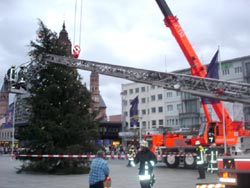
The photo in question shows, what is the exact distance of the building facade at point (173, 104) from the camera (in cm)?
6762

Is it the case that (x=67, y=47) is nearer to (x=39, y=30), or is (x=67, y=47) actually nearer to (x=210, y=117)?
(x=39, y=30)

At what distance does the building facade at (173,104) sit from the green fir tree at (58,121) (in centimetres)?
4142

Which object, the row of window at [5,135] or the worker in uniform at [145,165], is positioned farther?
the row of window at [5,135]

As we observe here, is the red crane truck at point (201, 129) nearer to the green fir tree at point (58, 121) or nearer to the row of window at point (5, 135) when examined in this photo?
the green fir tree at point (58, 121)

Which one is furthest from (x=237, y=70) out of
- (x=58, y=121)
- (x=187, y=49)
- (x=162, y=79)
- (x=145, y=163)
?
(x=145, y=163)

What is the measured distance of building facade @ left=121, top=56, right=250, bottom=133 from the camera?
222 feet

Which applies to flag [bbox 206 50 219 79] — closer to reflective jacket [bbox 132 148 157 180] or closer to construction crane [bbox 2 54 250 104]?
construction crane [bbox 2 54 250 104]

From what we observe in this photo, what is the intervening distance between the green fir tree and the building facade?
41418mm

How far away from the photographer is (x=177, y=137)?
76.7ft

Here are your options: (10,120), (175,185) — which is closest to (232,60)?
(10,120)

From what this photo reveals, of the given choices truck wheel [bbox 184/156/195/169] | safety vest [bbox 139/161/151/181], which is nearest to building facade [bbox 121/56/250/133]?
truck wheel [bbox 184/156/195/169]

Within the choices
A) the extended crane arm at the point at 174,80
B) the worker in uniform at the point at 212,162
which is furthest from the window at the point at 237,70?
the extended crane arm at the point at 174,80

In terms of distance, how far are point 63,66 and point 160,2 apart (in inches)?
271

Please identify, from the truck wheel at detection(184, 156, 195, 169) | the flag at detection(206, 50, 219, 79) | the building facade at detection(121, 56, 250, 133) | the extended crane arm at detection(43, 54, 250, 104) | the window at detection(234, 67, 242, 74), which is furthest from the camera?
the building facade at detection(121, 56, 250, 133)
